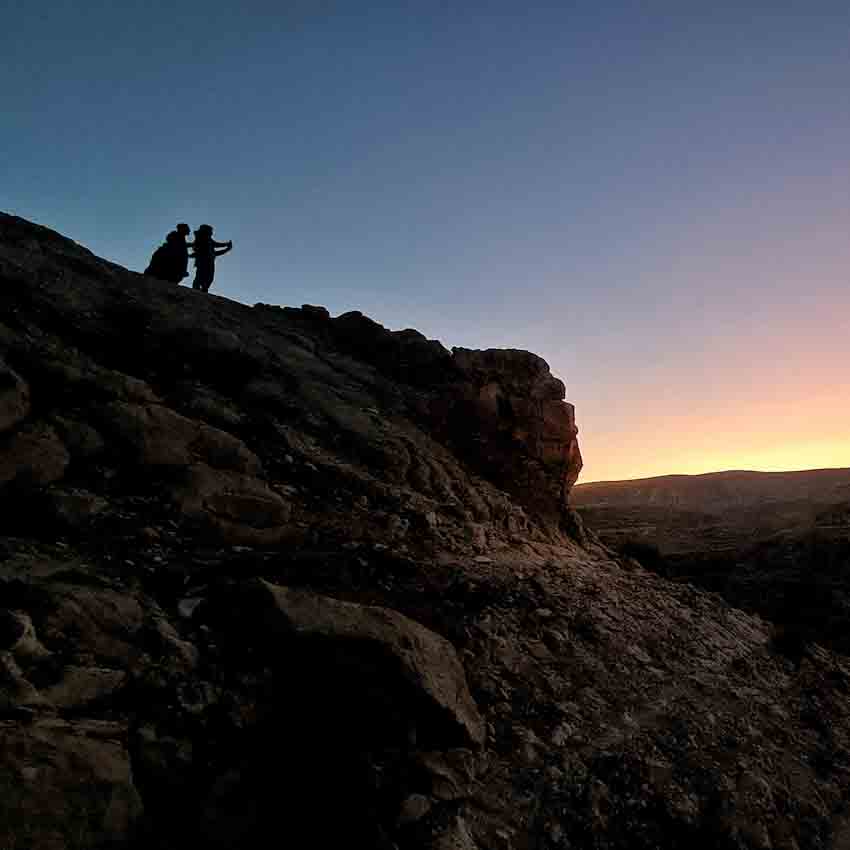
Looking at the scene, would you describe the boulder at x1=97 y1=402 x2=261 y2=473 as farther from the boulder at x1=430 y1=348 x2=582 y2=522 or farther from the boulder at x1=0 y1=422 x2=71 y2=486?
the boulder at x1=430 y1=348 x2=582 y2=522

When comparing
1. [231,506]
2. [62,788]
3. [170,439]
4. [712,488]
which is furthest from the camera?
[712,488]

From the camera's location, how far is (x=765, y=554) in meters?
27.7

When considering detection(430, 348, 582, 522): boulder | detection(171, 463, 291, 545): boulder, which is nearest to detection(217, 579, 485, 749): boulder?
detection(171, 463, 291, 545): boulder

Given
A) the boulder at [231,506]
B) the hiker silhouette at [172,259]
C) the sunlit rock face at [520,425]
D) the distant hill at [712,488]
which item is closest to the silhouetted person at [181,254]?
the hiker silhouette at [172,259]

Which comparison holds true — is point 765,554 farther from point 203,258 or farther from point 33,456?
point 33,456

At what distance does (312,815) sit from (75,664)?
2127 mm

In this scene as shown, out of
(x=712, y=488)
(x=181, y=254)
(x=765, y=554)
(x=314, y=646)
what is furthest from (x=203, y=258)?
(x=712, y=488)

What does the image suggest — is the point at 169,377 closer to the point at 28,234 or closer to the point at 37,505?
the point at 37,505

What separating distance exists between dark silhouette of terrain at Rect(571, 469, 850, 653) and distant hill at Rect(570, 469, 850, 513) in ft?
16.3

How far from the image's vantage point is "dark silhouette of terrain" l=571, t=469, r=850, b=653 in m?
17.5

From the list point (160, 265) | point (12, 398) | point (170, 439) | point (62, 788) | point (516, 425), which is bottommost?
point (62, 788)

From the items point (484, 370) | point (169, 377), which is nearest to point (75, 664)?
point (169, 377)

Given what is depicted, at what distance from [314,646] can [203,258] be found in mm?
15561

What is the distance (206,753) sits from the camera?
464 centimetres
